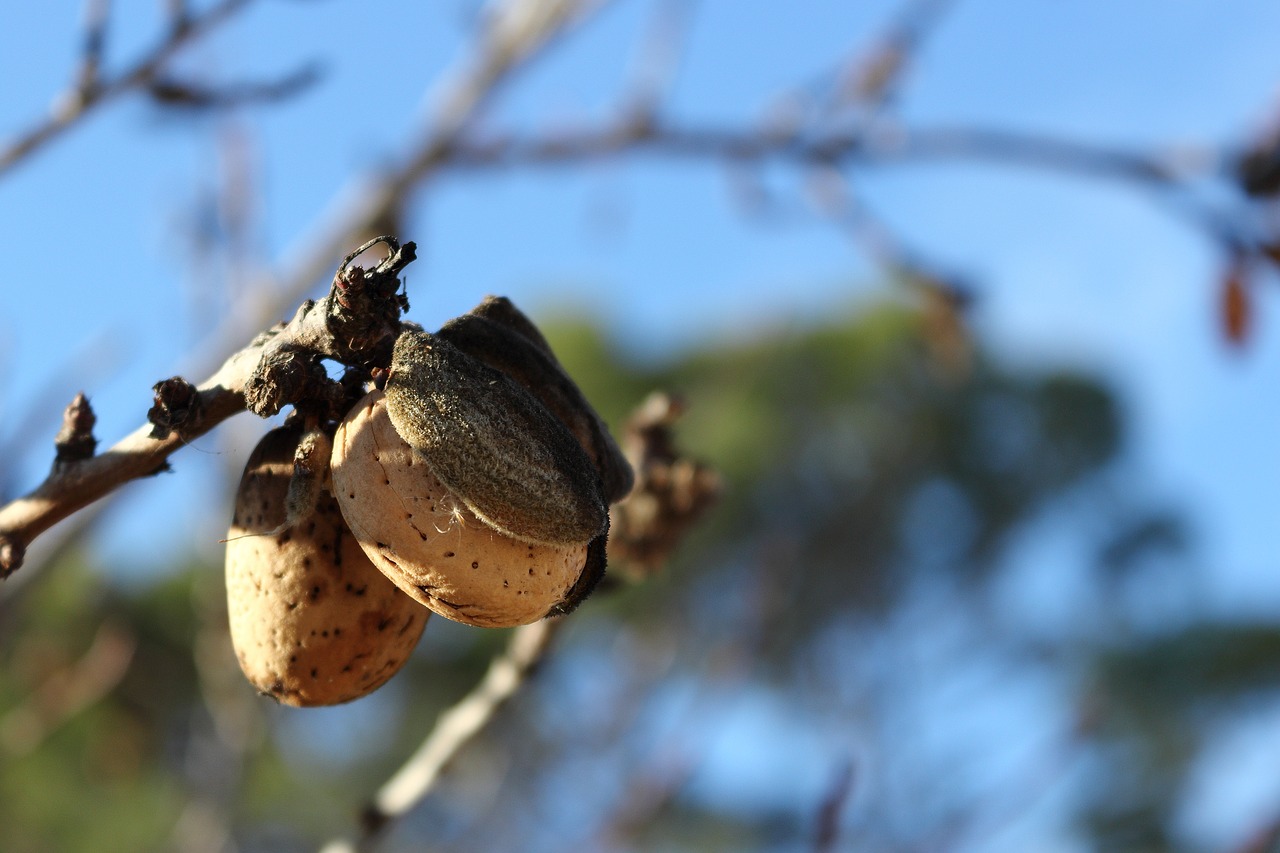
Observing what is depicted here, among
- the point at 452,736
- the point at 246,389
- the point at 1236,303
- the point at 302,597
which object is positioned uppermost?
the point at 246,389

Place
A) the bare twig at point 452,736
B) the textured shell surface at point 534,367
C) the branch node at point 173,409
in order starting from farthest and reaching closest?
the bare twig at point 452,736 < the textured shell surface at point 534,367 < the branch node at point 173,409

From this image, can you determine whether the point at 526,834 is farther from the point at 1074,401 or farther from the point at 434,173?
the point at 1074,401

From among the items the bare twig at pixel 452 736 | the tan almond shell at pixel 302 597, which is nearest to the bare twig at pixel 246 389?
the tan almond shell at pixel 302 597

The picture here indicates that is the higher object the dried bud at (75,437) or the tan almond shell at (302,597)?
the dried bud at (75,437)

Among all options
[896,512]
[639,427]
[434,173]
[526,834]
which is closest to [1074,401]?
[896,512]

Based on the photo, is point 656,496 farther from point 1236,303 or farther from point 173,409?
point 1236,303

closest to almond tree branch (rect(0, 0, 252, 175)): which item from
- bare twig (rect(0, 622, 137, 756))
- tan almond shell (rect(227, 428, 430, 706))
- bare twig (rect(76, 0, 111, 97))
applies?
bare twig (rect(76, 0, 111, 97))

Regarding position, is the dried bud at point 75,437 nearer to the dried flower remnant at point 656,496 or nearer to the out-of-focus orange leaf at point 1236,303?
the dried flower remnant at point 656,496

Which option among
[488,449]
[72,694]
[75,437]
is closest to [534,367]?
[488,449]
